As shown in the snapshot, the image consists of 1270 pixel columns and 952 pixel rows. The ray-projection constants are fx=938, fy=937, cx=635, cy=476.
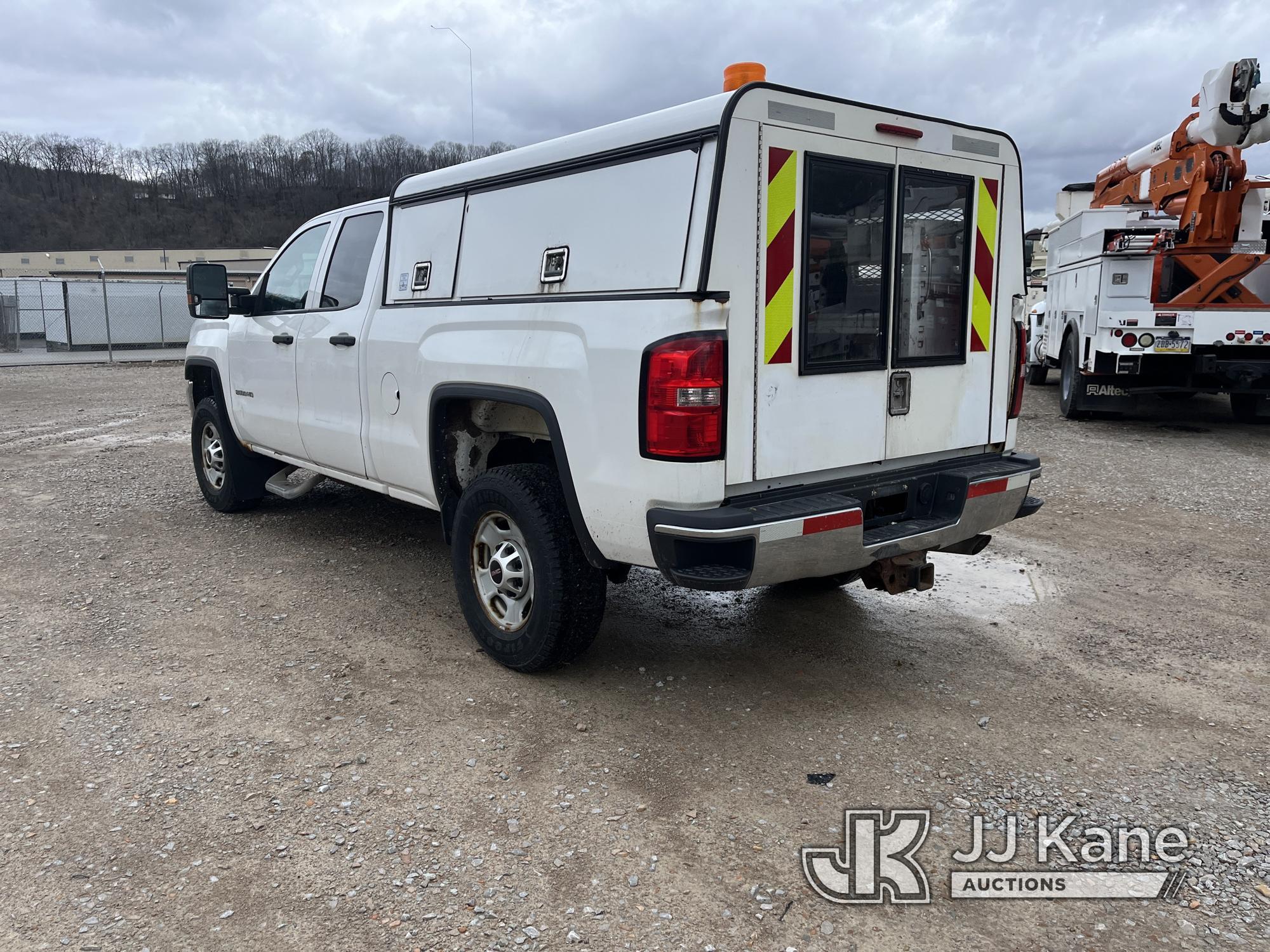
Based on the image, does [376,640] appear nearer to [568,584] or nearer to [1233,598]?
[568,584]

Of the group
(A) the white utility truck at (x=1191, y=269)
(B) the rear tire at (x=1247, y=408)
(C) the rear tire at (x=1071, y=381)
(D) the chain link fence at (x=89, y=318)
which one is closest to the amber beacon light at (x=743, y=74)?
(A) the white utility truck at (x=1191, y=269)

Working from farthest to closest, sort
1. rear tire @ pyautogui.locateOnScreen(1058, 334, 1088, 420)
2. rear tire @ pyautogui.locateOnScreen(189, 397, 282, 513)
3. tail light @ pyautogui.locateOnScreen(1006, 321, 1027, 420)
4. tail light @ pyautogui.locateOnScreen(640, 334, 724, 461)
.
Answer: rear tire @ pyautogui.locateOnScreen(1058, 334, 1088, 420), rear tire @ pyautogui.locateOnScreen(189, 397, 282, 513), tail light @ pyautogui.locateOnScreen(1006, 321, 1027, 420), tail light @ pyautogui.locateOnScreen(640, 334, 724, 461)

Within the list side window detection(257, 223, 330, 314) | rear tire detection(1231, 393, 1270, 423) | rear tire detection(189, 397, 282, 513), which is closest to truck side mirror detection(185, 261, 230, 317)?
side window detection(257, 223, 330, 314)

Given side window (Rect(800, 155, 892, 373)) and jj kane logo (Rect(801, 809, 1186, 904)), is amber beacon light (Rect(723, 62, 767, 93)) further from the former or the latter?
jj kane logo (Rect(801, 809, 1186, 904))

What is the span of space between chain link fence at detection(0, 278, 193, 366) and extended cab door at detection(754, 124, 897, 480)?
27.3m

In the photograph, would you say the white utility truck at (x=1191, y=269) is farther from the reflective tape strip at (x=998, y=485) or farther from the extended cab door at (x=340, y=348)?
the extended cab door at (x=340, y=348)

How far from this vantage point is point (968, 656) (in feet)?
14.3

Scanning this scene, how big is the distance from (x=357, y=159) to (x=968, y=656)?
49.2m

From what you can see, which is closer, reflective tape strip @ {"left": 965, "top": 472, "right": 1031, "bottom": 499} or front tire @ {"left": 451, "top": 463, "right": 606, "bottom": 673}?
front tire @ {"left": 451, "top": 463, "right": 606, "bottom": 673}

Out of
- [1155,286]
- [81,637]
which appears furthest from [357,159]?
[81,637]

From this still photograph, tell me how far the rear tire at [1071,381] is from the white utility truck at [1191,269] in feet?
0.73

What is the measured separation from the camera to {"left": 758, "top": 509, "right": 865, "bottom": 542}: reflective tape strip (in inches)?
128

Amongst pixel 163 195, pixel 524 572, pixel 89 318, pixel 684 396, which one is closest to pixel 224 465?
pixel 524 572

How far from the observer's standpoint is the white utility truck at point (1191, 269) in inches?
400
